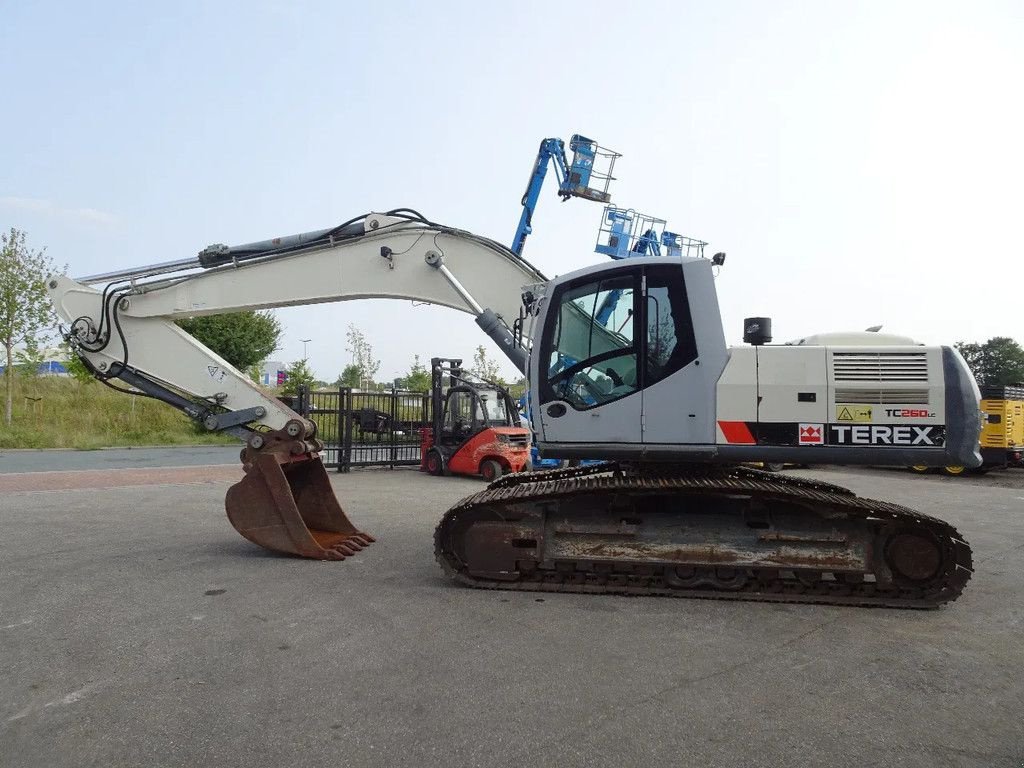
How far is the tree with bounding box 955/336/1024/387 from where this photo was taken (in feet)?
158

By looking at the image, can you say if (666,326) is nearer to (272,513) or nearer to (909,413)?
(909,413)

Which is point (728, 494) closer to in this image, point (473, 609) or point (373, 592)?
point (473, 609)

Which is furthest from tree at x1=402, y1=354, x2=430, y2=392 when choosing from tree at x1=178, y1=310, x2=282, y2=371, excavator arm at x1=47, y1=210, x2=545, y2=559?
excavator arm at x1=47, y1=210, x2=545, y2=559

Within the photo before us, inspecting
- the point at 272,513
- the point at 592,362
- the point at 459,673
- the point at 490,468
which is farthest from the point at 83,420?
the point at 459,673

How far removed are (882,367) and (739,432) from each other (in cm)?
120

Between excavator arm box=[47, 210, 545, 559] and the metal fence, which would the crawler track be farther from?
the metal fence

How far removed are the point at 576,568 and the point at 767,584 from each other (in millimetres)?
1491

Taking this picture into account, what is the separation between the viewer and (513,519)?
571 centimetres

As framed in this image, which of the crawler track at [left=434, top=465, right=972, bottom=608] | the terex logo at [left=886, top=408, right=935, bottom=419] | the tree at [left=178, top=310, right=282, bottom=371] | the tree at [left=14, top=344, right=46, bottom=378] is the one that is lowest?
the crawler track at [left=434, top=465, right=972, bottom=608]

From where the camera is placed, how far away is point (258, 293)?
767cm

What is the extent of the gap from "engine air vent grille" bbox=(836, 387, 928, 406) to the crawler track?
78cm

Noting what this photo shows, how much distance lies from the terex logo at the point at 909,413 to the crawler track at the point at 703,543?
70 cm

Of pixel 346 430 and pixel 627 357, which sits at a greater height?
pixel 627 357

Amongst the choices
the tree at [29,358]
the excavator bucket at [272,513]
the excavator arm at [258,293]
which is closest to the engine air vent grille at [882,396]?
the excavator arm at [258,293]
